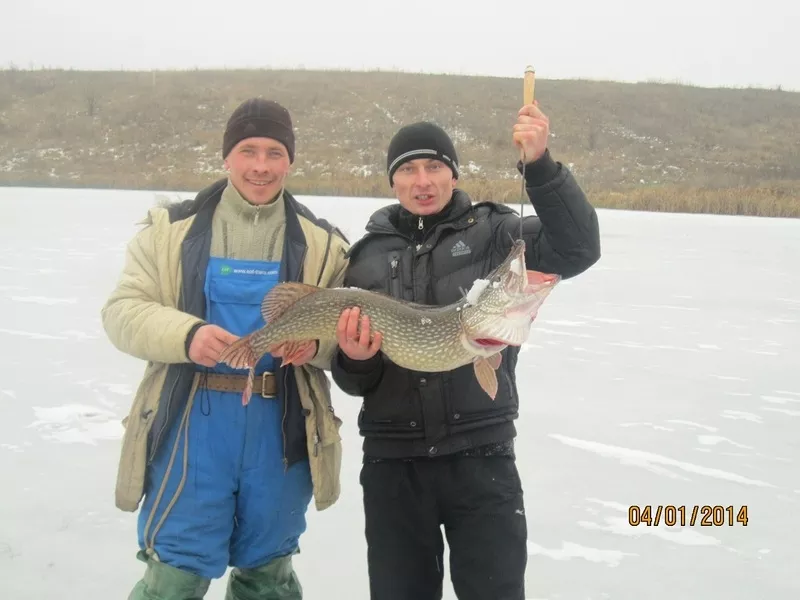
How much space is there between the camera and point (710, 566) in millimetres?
2529

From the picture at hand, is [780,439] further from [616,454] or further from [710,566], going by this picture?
[710,566]

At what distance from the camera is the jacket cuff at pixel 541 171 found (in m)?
2.04

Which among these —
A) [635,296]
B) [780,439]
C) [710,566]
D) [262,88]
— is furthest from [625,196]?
[262,88]

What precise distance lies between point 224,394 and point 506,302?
0.95m

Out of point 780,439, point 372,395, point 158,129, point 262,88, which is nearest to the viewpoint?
point 372,395

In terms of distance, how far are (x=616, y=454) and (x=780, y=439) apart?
95 cm

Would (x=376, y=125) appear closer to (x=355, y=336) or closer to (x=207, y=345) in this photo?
(x=355, y=336)

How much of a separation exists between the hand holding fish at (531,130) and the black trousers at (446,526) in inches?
38.8

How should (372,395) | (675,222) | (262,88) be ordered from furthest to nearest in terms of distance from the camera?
(262,88) < (675,222) < (372,395)

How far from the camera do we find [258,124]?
2240 mm

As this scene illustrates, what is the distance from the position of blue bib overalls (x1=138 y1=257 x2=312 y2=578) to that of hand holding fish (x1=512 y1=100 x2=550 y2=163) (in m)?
0.90
